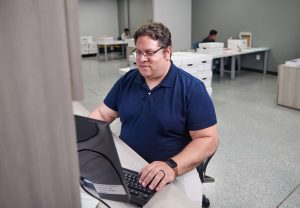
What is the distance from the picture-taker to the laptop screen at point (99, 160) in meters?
0.81

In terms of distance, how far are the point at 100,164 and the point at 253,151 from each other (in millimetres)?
2491

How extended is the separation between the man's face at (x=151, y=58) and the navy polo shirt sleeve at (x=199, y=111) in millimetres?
212

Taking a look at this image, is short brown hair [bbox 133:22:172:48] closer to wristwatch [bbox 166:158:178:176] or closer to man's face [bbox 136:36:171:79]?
man's face [bbox 136:36:171:79]

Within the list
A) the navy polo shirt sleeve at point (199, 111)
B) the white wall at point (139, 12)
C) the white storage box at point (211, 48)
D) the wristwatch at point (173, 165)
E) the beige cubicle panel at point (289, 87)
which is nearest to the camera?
the wristwatch at point (173, 165)

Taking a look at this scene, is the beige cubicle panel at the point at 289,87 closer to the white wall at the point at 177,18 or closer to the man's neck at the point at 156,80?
the man's neck at the point at 156,80

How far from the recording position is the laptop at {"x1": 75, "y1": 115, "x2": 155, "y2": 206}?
812 millimetres

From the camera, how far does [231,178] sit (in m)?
2.53

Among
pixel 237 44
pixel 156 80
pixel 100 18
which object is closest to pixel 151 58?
pixel 156 80

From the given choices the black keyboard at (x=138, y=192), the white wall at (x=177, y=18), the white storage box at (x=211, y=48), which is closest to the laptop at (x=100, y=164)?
the black keyboard at (x=138, y=192)

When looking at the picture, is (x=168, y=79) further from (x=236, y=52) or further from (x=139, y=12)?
(x=139, y=12)

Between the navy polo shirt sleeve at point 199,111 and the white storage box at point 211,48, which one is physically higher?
the white storage box at point 211,48

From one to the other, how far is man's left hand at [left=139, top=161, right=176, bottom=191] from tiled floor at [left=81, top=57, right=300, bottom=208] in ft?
1.45

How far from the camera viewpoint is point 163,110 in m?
1.44

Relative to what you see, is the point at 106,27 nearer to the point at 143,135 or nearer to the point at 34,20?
the point at 143,135
